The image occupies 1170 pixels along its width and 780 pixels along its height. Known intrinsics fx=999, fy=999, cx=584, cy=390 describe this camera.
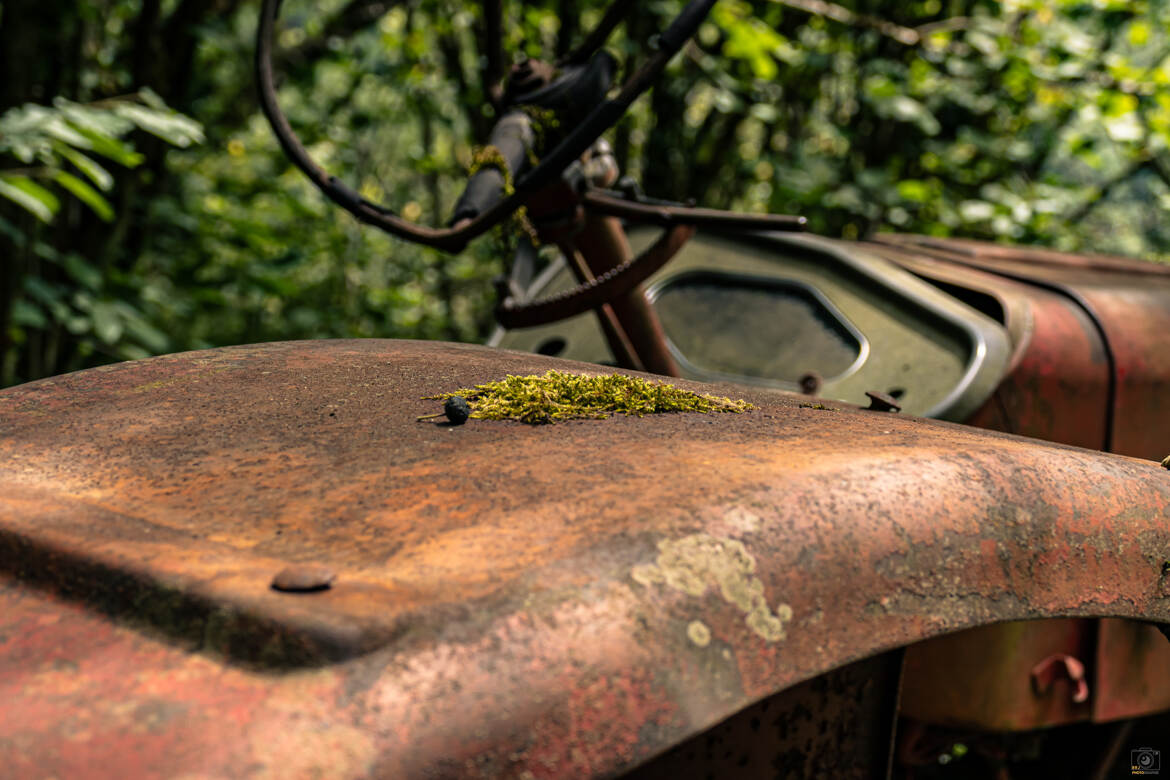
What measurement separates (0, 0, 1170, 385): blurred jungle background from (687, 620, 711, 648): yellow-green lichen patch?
2.04 m

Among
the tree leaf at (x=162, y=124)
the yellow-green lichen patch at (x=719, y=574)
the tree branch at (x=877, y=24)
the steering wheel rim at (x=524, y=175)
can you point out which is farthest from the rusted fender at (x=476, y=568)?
the tree branch at (x=877, y=24)

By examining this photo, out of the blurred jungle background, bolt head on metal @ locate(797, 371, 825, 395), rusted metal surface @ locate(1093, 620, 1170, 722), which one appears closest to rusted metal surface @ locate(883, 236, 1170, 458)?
rusted metal surface @ locate(1093, 620, 1170, 722)

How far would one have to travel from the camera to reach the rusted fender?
56 centimetres

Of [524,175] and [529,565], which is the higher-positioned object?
[524,175]

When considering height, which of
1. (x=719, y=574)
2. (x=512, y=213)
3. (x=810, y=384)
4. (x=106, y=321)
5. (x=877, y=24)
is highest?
(x=877, y=24)

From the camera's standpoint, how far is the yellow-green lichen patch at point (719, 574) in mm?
676

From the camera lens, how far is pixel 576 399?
3.43 feet

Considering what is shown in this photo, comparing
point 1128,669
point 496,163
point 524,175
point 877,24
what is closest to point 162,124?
point 496,163

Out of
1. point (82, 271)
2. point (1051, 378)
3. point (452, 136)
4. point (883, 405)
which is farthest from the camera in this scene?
point (452, 136)

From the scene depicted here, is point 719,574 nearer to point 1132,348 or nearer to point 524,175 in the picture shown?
point 524,175

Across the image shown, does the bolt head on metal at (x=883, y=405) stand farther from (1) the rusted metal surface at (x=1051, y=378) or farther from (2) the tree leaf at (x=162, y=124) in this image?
(2) the tree leaf at (x=162, y=124)

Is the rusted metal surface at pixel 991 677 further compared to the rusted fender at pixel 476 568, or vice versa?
the rusted metal surface at pixel 991 677

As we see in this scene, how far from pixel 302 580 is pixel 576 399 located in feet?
1.54

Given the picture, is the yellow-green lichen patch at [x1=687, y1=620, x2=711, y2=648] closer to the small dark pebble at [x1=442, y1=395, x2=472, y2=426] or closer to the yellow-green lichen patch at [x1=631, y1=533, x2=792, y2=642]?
the yellow-green lichen patch at [x1=631, y1=533, x2=792, y2=642]
